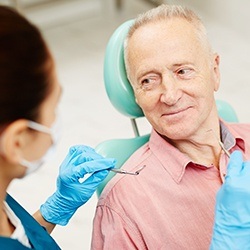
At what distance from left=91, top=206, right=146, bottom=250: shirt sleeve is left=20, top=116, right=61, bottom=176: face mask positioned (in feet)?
1.44

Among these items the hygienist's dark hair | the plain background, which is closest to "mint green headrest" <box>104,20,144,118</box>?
the hygienist's dark hair

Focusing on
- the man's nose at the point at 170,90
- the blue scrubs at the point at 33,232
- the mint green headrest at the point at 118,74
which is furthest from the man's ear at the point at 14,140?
the mint green headrest at the point at 118,74

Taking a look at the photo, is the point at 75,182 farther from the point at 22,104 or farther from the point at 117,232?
the point at 22,104

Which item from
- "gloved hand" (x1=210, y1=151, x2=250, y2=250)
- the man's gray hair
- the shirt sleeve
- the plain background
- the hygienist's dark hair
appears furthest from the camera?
the plain background

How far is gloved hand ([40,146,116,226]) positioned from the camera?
149 cm

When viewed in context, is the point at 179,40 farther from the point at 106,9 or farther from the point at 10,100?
the point at 106,9

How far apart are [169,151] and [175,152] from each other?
0.8 inches

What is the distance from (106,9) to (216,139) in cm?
288

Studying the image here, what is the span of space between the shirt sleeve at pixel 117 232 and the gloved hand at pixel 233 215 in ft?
0.91

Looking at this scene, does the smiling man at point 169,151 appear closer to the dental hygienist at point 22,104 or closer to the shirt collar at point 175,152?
the shirt collar at point 175,152

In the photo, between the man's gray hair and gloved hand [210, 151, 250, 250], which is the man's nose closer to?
the man's gray hair

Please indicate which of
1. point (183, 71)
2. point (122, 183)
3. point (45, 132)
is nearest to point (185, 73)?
point (183, 71)

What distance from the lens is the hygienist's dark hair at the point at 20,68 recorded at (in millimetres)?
941

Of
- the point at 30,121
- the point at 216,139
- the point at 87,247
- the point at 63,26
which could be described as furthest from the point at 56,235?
the point at 63,26
